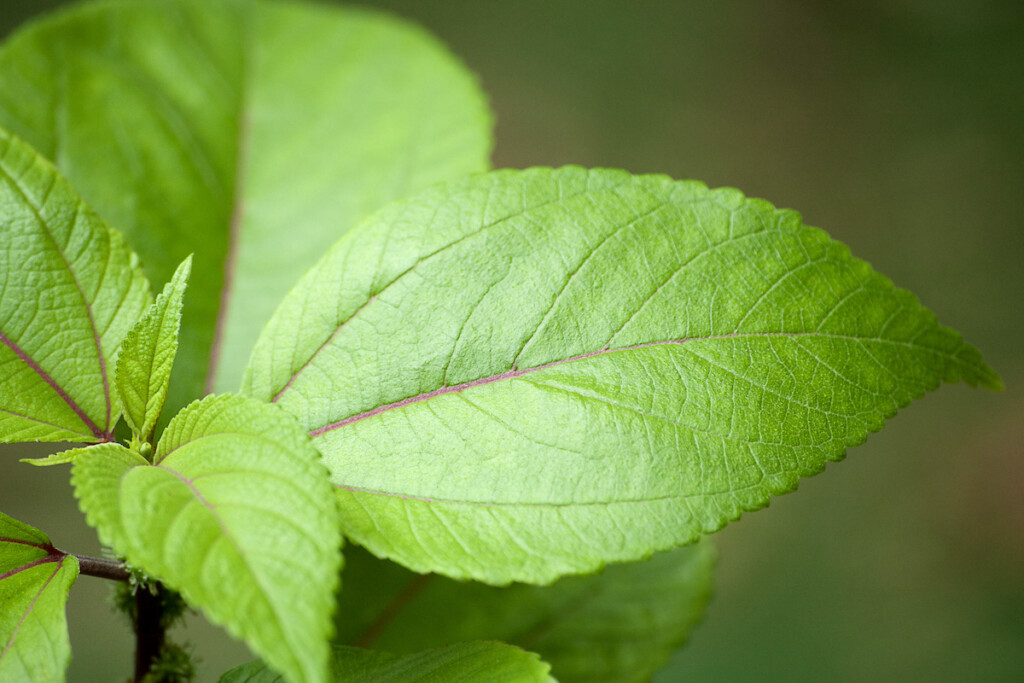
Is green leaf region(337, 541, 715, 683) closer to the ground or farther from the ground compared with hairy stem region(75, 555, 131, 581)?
closer to the ground

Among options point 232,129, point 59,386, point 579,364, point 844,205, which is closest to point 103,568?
point 59,386

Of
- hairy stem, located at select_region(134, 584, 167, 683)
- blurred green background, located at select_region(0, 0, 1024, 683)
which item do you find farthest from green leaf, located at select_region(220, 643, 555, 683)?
blurred green background, located at select_region(0, 0, 1024, 683)

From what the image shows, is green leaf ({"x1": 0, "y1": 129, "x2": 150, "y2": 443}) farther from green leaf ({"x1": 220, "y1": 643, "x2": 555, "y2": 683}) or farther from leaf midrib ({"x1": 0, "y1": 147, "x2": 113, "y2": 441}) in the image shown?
green leaf ({"x1": 220, "y1": 643, "x2": 555, "y2": 683})

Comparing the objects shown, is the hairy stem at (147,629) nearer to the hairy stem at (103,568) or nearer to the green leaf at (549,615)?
the hairy stem at (103,568)

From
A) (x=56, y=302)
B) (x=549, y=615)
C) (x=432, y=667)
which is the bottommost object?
(x=549, y=615)

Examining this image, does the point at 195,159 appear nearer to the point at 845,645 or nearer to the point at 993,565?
the point at 845,645

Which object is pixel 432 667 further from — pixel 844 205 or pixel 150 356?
pixel 844 205

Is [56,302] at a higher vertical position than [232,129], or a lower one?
lower
